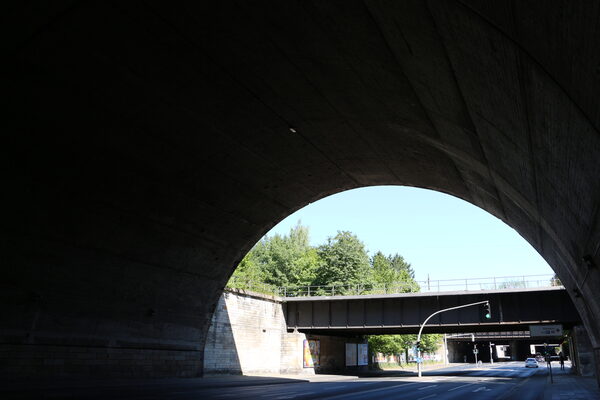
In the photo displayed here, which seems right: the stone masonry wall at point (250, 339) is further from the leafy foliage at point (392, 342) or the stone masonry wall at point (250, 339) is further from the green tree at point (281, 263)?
the green tree at point (281, 263)

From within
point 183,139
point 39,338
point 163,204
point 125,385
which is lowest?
point 125,385

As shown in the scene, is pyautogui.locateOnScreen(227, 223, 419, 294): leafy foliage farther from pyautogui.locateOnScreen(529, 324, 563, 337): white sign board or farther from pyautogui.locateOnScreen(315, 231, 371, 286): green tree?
pyautogui.locateOnScreen(529, 324, 563, 337): white sign board

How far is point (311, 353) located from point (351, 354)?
30.4 ft

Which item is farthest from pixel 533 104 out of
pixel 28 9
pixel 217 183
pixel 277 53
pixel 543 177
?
pixel 217 183

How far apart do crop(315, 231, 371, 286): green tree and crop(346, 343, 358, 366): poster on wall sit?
1083 cm

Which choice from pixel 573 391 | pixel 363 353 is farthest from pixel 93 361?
pixel 363 353

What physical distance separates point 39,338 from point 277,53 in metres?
13.4

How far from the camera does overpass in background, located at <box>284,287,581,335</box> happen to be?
102 feet

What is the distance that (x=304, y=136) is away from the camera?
16.3 metres

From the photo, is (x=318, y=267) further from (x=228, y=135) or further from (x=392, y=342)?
(x=228, y=135)

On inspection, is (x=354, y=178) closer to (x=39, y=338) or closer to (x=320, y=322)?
(x=39, y=338)

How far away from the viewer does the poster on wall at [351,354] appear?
46969 millimetres

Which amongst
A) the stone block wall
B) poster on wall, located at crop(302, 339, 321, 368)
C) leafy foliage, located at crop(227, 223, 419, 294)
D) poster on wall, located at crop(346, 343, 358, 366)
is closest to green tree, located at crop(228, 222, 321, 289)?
leafy foliage, located at crop(227, 223, 419, 294)

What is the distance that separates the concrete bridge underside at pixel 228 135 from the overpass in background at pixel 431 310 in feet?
49.3
